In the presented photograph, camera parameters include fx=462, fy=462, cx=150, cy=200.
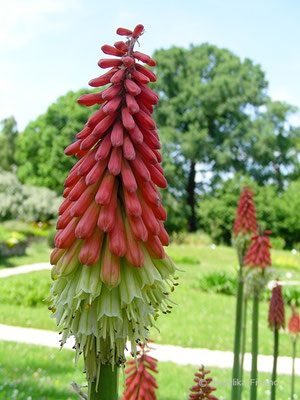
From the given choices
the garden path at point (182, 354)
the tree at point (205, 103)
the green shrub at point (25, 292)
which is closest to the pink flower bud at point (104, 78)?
the garden path at point (182, 354)

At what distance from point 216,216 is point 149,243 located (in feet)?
105

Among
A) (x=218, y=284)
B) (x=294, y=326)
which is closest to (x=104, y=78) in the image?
(x=294, y=326)

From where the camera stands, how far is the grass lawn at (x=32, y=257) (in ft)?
57.7

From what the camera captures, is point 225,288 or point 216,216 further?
point 216,216

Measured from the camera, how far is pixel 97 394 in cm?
116

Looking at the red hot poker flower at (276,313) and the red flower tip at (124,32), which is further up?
the red flower tip at (124,32)

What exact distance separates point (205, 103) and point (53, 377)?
31882 millimetres

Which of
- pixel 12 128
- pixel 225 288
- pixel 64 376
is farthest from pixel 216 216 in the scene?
pixel 64 376

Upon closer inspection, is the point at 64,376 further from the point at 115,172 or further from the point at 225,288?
the point at 225,288

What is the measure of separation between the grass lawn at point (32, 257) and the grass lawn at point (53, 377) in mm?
9956

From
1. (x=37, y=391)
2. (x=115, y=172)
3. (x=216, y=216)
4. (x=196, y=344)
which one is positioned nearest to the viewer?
(x=115, y=172)

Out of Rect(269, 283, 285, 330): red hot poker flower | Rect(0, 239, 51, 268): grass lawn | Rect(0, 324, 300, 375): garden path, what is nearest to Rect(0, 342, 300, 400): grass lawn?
Rect(0, 324, 300, 375): garden path

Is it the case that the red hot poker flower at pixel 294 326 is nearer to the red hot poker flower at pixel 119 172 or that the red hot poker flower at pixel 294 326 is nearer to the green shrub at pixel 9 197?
the red hot poker flower at pixel 119 172

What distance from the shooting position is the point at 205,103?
118ft
